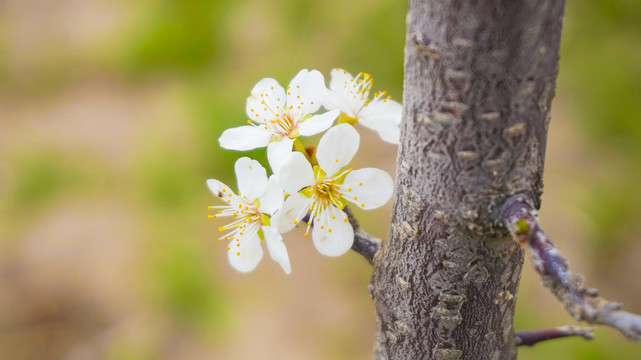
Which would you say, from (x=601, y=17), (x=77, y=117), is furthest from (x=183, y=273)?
(x=601, y=17)

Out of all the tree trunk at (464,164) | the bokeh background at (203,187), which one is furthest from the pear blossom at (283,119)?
the bokeh background at (203,187)

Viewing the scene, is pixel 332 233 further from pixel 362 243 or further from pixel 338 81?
pixel 338 81

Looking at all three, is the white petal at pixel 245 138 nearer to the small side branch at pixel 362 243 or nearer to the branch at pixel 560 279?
the small side branch at pixel 362 243

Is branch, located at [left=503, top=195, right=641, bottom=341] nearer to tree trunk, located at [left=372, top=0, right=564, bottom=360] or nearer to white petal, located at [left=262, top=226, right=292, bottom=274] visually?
tree trunk, located at [left=372, top=0, right=564, bottom=360]

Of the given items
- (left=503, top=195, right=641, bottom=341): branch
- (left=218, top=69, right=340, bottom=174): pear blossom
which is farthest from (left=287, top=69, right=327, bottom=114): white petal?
(left=503, top=195, right=641, bottom=341): branch

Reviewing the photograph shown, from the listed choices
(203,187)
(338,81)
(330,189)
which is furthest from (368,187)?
(203,187)

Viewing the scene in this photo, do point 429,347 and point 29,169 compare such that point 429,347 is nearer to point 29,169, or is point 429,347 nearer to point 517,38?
point 517,38
